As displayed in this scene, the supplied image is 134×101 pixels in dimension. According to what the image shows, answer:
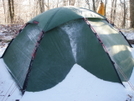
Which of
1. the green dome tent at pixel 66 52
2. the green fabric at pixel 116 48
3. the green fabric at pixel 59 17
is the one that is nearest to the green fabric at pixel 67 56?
the green dome tent at pixel 66 52

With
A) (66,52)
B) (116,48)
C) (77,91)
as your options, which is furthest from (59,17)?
(77,91)

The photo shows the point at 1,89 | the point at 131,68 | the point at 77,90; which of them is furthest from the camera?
the point at 131,68

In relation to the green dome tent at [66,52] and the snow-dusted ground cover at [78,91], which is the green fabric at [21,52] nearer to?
the green dome tent at [66,52]

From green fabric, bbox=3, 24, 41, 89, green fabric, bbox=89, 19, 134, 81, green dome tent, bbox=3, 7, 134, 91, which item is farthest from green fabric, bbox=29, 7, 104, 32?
green fabric, bbox=89, 19, 134, 81

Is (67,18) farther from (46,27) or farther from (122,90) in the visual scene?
→ (122,90)

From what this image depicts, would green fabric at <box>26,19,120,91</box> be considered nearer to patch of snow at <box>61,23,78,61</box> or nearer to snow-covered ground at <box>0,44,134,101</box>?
patch of snow at <box>61,23,78,61</box>

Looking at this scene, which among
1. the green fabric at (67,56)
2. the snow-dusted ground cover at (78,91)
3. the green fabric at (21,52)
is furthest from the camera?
the green fabric at (21,52)

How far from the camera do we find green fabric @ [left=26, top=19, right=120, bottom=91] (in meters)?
3.06

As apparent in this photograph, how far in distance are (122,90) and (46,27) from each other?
2.14 meters

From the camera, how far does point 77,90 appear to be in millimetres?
2834

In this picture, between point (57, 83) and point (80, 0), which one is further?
point (80, 0)

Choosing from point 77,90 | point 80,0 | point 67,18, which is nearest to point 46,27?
point 67,18

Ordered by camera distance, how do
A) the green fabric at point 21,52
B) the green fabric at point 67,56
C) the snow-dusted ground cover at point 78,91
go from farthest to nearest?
the green fabric at point 21,52 < the green fabric at point 67,56 < the snow-dusted ground cover at point 78,91

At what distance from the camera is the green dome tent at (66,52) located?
10.1 ft
